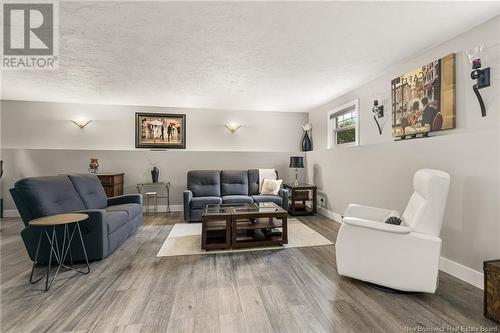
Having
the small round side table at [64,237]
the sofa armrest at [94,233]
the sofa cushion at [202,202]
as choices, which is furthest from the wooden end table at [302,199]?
the small round side table at [64,237]

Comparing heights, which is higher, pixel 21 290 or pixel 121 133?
pixel 121 133

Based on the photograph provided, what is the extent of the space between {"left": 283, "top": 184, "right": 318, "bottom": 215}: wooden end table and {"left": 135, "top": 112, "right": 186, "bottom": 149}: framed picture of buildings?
111 inches

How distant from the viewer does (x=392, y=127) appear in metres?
3.10

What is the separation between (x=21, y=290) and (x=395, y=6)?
13.4 feet

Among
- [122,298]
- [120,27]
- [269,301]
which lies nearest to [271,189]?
[269,301]

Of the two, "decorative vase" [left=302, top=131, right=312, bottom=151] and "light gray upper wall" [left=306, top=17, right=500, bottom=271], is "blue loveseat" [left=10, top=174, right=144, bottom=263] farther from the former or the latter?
"decorative vase" [left=302, top=131, right=312, bottom=151]

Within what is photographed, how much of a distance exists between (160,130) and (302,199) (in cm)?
367

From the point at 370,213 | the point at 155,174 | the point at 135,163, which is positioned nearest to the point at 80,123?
the point at 135,163

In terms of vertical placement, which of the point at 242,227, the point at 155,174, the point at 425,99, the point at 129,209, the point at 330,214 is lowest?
the point at 330,214

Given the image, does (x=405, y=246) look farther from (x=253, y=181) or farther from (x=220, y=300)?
(x=253, y=181)

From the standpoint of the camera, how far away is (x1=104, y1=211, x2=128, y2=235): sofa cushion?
2723 millimetres

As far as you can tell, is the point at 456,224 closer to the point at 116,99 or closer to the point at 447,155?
the point at 447,155

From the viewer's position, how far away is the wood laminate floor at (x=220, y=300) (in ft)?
5.16

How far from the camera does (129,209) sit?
3318mm
